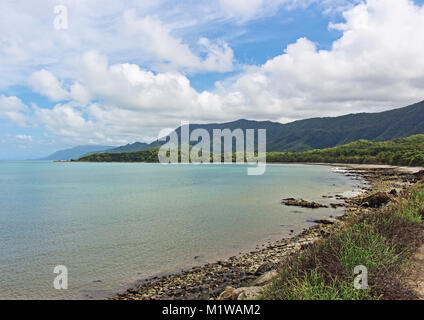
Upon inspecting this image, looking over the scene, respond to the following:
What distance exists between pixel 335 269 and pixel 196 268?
38.1 feet

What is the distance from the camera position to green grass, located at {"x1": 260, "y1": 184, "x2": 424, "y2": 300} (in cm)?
727

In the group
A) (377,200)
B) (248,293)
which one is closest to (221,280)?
(248,293)

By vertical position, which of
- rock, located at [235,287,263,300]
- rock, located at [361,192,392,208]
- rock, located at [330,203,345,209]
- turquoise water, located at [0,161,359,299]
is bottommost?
turquoise water, located at [0,161,359,299]

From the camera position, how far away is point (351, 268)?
849cm

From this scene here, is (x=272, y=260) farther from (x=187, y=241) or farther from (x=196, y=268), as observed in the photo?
(x=187, y=241)

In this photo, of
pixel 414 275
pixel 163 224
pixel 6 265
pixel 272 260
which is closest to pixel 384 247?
pixel 414 275

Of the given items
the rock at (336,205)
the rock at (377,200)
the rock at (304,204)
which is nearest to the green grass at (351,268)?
the rock at (377,200)

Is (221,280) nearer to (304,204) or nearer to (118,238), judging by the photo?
(118,238)

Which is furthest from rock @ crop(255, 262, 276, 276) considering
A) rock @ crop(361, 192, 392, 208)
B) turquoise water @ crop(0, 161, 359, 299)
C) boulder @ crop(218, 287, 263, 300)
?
rock @ crop(361, 192, 392, 208)

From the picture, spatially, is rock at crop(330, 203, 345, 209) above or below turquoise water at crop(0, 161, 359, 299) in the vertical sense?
above

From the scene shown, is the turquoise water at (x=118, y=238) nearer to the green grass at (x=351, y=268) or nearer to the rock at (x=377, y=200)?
the rock at (x=377, y=200)

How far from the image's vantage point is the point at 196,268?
59.9ft

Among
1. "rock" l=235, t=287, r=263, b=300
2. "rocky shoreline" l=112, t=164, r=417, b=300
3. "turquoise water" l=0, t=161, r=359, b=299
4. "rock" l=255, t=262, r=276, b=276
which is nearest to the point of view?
"rock" l=235, t=287, r=263, b=300

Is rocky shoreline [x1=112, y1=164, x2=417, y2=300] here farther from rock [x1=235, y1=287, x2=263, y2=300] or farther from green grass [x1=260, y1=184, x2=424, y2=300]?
green grass [x1=260, y1=184, x2=424, y2=300]
